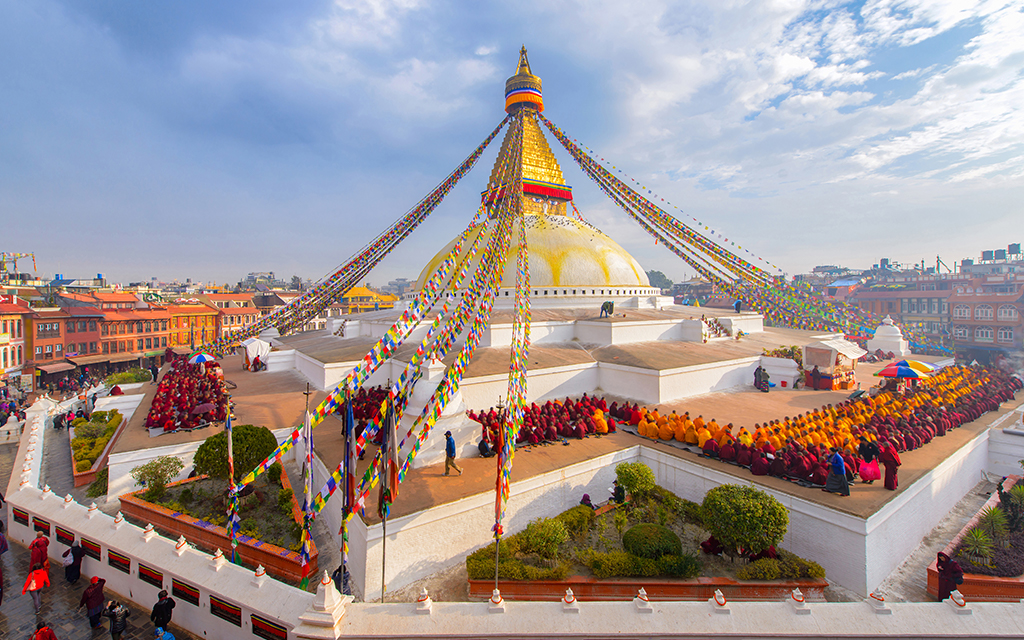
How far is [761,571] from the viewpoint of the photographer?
21.4 ft

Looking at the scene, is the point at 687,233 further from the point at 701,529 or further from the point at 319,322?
the point at 319,322

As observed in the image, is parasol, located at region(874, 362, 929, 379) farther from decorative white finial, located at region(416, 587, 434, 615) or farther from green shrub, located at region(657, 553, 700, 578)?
decorative white finial, located at region(416, 587, 434, 615)

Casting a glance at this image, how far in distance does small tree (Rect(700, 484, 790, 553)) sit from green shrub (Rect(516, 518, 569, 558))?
7.81 ft

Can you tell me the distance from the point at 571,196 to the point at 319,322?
30172mm

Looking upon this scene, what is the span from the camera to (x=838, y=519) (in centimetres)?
702

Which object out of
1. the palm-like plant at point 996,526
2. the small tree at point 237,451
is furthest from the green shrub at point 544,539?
the palm-like plant at point 996,526

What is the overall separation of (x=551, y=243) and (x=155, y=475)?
16.2m

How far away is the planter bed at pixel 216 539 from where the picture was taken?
22.9 ft

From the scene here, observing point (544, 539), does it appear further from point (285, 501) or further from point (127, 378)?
point (127, 378)

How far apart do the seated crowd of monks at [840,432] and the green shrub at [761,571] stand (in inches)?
79.1

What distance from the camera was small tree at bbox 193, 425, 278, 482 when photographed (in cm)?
826

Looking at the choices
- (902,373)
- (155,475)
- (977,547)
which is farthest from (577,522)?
(902,373)

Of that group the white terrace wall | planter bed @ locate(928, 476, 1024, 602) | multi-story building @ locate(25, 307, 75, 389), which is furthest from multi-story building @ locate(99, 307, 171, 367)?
Answer: planter bed @ locate(928, 476, 1024, 602)

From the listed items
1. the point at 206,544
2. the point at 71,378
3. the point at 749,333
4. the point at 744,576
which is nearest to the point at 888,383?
the point at 749,333
